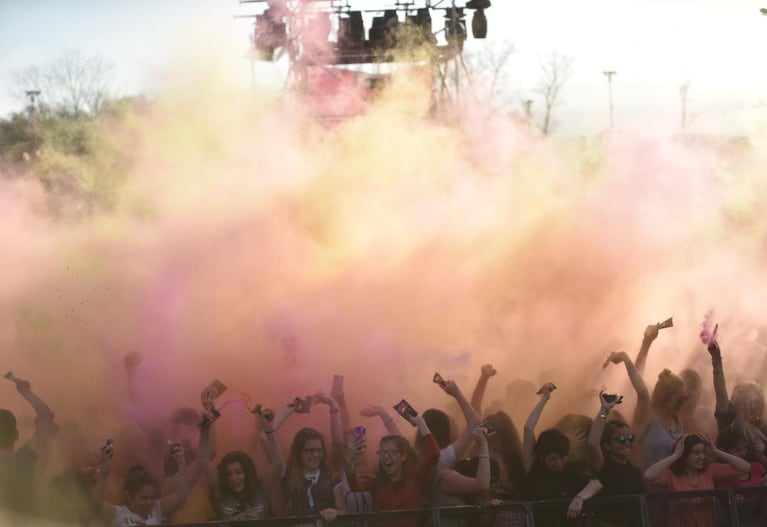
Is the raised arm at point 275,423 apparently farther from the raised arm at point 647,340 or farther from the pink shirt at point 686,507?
the raised arm at point 647,340

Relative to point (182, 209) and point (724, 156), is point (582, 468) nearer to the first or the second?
point (182, 209)

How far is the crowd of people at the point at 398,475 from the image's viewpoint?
8781 mm

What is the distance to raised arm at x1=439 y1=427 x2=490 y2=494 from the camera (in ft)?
28.7

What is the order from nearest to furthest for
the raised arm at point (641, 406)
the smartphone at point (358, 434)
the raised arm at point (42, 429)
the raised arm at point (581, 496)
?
1. the raised arm at point (581, 496)
2. the smartphone at point (358, 434)
3. the raised arm at point (42, 429)
4. the raised arm at point (641, 406)

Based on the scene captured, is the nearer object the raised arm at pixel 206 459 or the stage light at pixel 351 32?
the raised arm at pixel 206 459

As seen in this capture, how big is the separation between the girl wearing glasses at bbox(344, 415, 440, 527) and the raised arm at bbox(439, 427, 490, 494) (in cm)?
13

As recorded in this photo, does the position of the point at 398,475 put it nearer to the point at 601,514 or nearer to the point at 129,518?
the point at 601,514

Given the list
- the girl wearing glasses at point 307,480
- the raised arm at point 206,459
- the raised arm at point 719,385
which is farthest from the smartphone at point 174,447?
the raised arm at point 719,385

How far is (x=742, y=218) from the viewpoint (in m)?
15.1

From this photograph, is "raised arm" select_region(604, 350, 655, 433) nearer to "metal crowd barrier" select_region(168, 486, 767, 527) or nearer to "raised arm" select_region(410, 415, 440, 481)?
"metal crowd barrier" select_region(168, 486, 767, 527)

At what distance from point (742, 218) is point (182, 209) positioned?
5811 millimetres

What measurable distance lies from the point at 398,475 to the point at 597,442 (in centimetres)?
129

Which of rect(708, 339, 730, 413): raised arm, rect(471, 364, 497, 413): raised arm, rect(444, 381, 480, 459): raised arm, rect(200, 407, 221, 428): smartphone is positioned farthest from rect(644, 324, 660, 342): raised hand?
rect(200, 407, 221, 428): smartphone

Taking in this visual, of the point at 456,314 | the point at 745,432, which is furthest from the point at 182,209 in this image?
the point at 745,432
